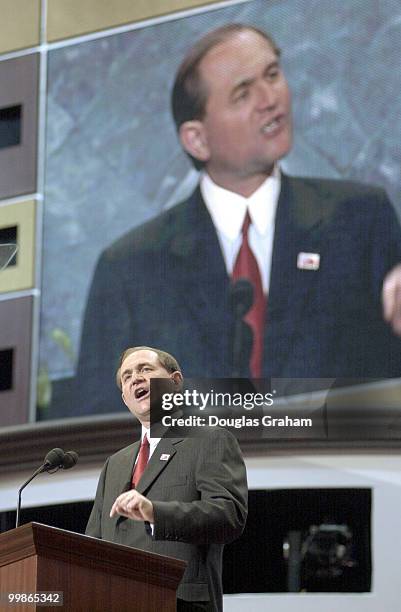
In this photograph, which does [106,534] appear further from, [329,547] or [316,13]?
[316,13]

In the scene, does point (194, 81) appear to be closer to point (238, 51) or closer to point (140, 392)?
point (238, 51)

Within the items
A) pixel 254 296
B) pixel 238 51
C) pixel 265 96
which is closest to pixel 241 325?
pixel 254 296

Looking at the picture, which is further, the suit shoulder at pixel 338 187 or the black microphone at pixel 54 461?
the suit shoulder at pixel 338 187

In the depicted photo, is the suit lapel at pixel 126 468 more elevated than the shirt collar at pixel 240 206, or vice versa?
the shirt collar at pixel 240 206

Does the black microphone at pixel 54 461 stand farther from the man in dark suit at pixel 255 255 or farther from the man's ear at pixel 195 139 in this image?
the man's ear at pixel 195 139

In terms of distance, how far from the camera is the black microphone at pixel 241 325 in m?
6.56

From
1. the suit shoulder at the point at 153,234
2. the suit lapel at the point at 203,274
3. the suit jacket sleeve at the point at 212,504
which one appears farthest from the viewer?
the suit shoulder at the point at 153,234

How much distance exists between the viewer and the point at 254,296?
6641mm

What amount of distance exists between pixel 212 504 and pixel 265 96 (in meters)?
4.11

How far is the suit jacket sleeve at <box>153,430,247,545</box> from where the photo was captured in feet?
10.0

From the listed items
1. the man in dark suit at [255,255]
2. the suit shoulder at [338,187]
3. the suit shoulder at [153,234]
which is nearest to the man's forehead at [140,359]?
the man in dark suit at [255,255]

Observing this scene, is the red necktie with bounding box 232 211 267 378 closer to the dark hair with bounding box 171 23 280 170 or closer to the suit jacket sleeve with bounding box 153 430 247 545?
the dark hair with bounding box 171 23 280 170

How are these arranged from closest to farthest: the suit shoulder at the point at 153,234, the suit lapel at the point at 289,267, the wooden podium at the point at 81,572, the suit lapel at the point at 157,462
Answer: the wooden podium at the point at 81,572 < the suit lapel at the point at 157,462 < the suit lapel at the point at 289,267 < the suit shoulder at the point at 153,234

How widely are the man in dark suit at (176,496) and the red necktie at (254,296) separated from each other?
297 cm
